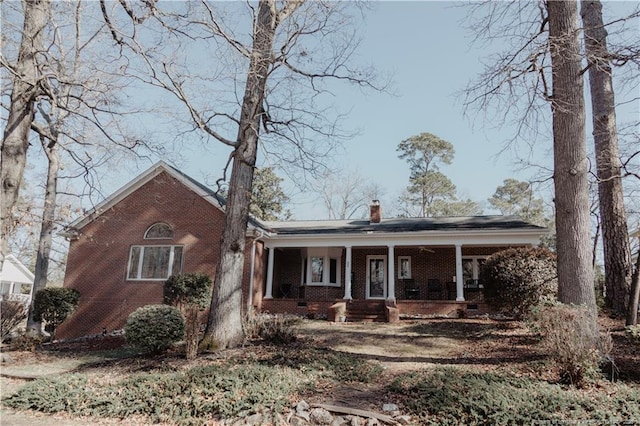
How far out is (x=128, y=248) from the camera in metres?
16.1

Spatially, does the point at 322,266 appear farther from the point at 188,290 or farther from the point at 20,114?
the point at 20,114

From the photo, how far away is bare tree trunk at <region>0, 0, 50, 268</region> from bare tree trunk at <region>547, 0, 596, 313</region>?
9690 mm

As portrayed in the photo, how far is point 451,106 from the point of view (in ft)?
30.1

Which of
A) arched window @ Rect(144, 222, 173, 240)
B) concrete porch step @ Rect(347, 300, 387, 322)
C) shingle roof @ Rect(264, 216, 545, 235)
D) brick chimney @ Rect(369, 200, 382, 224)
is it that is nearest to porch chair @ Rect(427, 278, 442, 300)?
shingle roof @ Rect(264, 216, 545, 235)

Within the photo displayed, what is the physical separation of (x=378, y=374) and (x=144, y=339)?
16.5 feet

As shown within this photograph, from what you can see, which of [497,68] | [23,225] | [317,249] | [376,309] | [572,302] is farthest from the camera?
[317,249]

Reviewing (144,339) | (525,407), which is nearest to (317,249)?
(144,339)

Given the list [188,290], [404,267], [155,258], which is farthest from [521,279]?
[155,258]

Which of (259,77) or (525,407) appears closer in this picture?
(525,407)

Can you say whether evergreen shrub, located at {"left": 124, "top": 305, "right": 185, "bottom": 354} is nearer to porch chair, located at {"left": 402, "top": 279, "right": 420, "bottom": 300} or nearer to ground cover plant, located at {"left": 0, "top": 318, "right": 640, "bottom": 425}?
ground cover plant, located at {"left": 0, "top": 318, "right": 640, "bottom": 425}

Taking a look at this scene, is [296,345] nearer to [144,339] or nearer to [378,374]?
[378,374]

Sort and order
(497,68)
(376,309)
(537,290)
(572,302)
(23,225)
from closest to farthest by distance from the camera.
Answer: (572,302)
(497,68)
(23,225)
(537,290)
(376,309)

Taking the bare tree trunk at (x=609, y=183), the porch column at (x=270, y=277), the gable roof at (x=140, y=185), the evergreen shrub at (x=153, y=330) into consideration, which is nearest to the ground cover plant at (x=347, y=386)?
the evergreen shrub at (x=153, y=330)

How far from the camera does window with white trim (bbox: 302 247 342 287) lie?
714 inches
